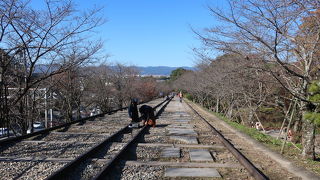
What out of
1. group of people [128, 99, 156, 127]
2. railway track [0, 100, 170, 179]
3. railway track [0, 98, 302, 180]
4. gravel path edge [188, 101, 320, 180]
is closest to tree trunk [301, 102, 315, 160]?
gravel path edge [188, 101, 320, 180]

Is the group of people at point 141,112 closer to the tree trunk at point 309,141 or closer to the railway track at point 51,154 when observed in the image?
the railway track at point 51,154

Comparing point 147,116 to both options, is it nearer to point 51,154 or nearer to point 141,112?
point 141,112

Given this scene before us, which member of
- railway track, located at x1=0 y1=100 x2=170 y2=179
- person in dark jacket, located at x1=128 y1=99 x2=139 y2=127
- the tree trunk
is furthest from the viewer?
person in dark jacket, located at x1=128 y1=99 x2=139 y2=127

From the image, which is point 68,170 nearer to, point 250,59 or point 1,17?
point 250,59

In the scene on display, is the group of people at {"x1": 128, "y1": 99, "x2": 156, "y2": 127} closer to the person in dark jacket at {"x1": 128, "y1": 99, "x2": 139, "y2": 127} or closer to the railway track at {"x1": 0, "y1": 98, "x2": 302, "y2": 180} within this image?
the person in dark jacket at {"x1": 128, "y1": 99, "x2": 139, "y2": 127}

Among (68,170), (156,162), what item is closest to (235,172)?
(156,162)

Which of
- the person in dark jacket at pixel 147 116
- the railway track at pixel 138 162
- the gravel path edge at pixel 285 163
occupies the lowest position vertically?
the gravel path edge at pixel 285 163

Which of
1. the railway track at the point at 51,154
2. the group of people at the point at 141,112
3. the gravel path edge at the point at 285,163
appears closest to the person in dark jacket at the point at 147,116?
the group of people at the point at 141,112

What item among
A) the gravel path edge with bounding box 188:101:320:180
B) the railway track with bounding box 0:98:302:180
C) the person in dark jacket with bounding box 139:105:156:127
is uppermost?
the person in dark jacket with bounding box 139:105:156:127

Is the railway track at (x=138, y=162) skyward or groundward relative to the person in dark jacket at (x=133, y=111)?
groundward

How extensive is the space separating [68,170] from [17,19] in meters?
5.88

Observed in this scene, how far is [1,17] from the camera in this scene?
915cm

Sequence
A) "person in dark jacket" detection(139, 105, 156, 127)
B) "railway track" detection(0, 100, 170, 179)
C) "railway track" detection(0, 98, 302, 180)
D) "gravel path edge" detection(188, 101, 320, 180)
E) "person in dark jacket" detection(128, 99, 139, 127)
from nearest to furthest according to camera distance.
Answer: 1. "railway track" detection(0, 98, 302, 180)
2. "railway track" detection(0, 100, 170, 179)
3. "gravel path edge" detection(188, 101, 320, 180)
4. "person in dark jacket" detection(128, 99, 139, 127)
5. "person in dark jacket" detection(139, 105, 156, 127)

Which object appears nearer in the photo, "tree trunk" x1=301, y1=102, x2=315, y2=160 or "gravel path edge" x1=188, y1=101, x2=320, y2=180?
"gravel path edge" x1=188, y1=101, x2=320, y2=180
